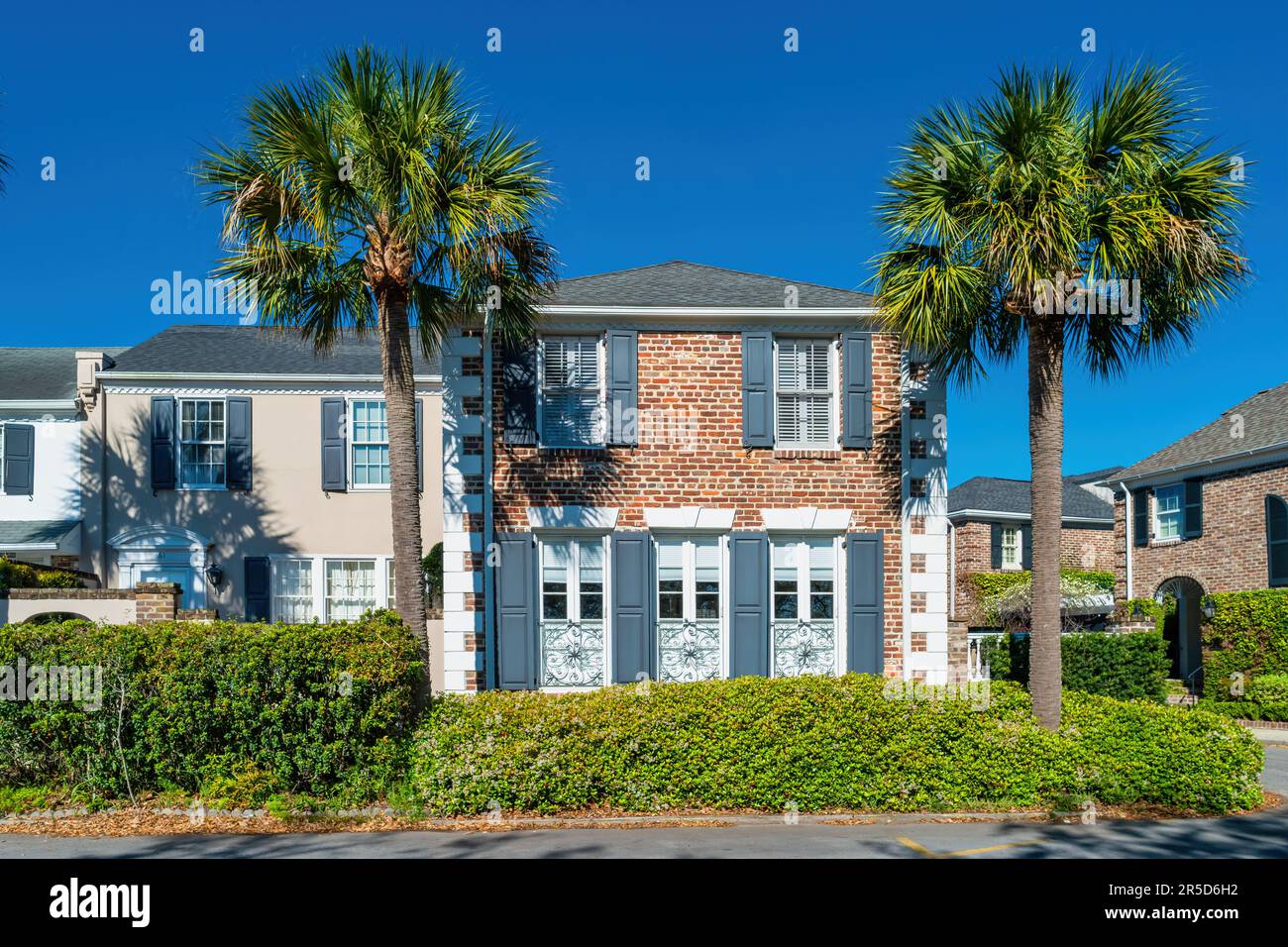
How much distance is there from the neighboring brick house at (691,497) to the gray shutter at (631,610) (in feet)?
0.10

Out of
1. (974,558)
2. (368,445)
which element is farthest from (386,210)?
(974,558)

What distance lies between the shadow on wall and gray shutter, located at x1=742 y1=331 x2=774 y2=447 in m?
10.8

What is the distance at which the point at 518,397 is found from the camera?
1523cm

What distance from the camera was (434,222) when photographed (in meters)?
12.5

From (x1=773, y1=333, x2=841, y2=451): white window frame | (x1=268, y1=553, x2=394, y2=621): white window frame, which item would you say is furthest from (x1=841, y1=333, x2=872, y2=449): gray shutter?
(x1=268, y1=553, x2=394, y2=621): white window frame

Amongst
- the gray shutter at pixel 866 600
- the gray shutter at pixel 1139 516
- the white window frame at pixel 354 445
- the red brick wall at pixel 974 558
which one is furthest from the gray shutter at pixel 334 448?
the gray shutter at pixel 1139 516

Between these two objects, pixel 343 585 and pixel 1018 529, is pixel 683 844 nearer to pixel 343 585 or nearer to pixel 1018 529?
pixel 343 585

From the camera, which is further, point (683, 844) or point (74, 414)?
point (74, 414)

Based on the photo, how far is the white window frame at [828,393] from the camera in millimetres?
15664

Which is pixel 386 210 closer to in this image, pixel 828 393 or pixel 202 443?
pixel 828 393

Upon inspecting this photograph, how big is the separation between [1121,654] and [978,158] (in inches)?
466

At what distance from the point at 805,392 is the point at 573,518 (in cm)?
387

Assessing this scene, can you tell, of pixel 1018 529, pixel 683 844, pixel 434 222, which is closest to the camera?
pixel 683 844

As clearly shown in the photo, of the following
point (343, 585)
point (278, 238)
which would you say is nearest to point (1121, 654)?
point (343, 585)
